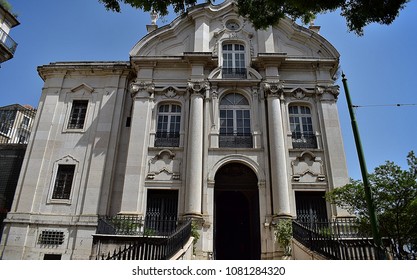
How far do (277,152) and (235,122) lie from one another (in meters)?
2.92

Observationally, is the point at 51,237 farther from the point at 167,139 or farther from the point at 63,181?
the point at 167,139

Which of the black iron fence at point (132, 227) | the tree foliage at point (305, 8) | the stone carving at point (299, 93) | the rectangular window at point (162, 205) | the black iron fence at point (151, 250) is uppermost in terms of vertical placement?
the stone carving at point (299, 93)

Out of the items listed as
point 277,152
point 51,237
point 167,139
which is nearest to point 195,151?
point 167,139

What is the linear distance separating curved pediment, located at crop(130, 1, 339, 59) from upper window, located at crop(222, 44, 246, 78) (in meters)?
0.38

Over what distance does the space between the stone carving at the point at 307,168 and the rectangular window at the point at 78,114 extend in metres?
12.2

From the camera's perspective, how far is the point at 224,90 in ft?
54.6

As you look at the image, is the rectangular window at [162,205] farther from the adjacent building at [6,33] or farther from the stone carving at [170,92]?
the adjacent building at [6,33]

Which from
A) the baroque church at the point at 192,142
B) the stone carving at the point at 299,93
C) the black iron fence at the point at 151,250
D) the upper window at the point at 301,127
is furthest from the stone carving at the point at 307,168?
the black iron fence at the point at 151,250

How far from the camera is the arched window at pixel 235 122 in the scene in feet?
50.7

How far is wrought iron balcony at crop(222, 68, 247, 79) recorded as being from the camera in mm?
16984

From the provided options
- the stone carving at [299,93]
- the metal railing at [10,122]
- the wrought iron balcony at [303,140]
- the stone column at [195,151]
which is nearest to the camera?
the stone column at [195,151]

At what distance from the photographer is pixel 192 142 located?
49.2ft
